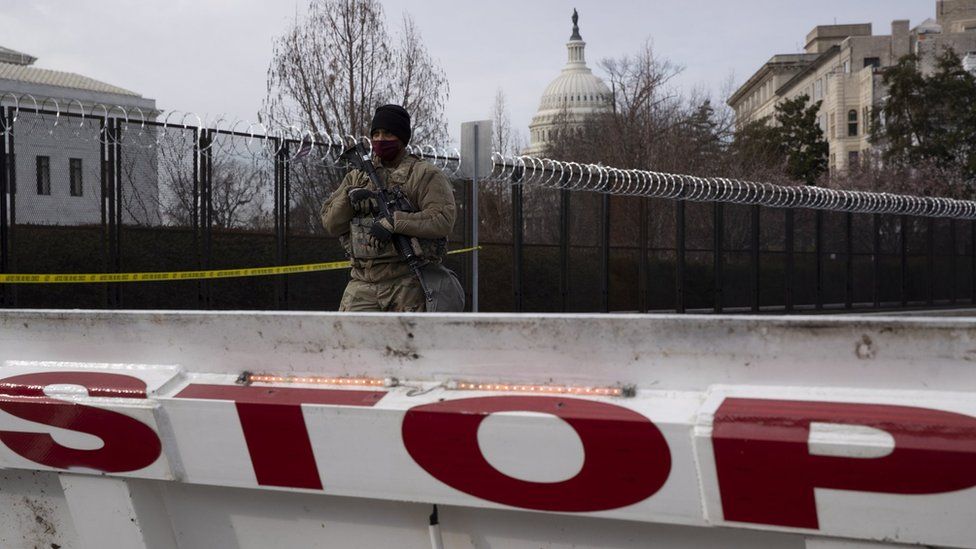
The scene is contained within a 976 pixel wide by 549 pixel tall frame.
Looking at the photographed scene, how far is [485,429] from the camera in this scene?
7.95 feet

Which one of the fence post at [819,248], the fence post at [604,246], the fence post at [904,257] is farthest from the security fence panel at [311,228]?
the fence post at [904,257]

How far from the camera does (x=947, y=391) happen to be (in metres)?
2.16

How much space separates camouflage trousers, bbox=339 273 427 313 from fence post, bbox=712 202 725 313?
16473mm

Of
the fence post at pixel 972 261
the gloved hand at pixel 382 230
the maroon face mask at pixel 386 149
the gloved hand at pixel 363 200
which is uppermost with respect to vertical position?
the maroon face mask at pixel 386 149

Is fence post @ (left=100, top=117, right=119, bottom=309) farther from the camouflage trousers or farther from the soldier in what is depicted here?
the camouflage trousers

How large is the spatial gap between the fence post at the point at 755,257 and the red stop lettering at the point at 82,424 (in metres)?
20.6

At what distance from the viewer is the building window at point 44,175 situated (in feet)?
38.2

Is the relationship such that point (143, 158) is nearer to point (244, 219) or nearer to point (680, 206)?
point (244, 219)

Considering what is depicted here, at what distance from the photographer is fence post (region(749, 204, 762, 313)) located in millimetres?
22734

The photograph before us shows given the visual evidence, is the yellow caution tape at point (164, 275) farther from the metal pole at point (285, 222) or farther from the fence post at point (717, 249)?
the fence post at point (717, 249)

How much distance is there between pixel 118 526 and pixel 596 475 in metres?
1.26

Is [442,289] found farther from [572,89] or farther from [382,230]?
[572,89]

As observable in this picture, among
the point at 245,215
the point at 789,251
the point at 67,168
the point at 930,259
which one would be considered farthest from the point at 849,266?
the point at 67,168

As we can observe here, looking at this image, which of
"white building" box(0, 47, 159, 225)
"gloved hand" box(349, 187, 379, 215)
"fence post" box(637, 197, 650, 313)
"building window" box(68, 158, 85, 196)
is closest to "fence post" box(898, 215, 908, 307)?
"fence post" box(637, 197, 650, 313)
